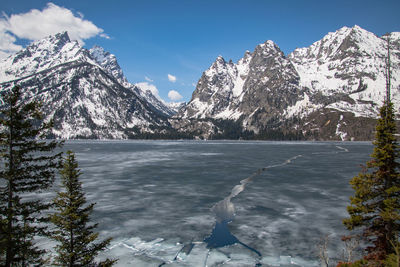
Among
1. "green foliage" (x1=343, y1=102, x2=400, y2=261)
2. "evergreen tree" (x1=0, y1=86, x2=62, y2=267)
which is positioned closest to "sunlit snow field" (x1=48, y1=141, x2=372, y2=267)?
"green foliage" (x1=343, y1=102, x2=400, y2=261)

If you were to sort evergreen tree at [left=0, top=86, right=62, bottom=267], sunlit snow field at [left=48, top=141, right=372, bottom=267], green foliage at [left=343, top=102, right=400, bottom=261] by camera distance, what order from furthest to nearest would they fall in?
sunlit snow field at [left=48, top=141, right=372, bottom=267] → green foliage at [left=343, top=102, right=400, bottom=261] → evergreen tree at [left=0, top=86, right=62, bottom=267]

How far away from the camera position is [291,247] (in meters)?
22.5

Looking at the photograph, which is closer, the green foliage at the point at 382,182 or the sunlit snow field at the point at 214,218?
the green foliage at the point at 382,182

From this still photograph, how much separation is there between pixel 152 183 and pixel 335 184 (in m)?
33.3

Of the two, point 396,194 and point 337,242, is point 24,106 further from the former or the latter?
point 337,242

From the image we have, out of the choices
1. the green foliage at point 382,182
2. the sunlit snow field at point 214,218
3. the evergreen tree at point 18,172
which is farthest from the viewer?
the sunlit snow field at point 214,218

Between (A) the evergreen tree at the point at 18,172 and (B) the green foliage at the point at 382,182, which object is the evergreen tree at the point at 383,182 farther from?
(A) the evergreen tree at the point at 18,172

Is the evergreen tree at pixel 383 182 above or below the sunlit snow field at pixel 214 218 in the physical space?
above

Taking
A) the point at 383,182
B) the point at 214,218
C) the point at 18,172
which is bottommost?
the point at 214,218

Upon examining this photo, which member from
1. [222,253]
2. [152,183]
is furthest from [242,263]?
[152,183]

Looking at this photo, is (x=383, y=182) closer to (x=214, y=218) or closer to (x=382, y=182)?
(x=382, y=182)

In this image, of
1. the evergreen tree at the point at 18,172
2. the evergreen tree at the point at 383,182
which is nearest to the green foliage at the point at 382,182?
the evergreen tree at the point at 383,182

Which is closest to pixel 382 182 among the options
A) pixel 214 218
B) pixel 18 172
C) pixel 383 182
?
pixel 383 182

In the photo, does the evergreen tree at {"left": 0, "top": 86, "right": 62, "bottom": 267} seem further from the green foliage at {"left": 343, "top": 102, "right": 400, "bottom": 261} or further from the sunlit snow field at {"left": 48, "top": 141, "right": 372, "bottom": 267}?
the green foliage at {"left": 343, "top": 102, "right": 400, "bottom": 261}
